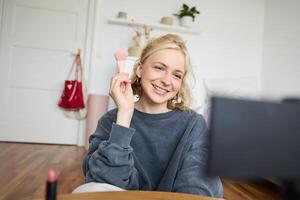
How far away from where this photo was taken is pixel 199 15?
3.56 m

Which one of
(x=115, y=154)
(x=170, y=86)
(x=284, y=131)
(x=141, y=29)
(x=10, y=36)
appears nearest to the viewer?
(x=284, y=131)

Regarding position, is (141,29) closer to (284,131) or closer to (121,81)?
(121,81)

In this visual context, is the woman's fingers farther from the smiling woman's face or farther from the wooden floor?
the wooden floor

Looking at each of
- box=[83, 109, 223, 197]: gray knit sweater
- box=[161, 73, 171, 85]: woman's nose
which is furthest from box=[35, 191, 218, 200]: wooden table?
box=[161, 73, 171, 85]: woman's nose

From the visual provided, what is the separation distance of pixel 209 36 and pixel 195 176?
10.3 feet

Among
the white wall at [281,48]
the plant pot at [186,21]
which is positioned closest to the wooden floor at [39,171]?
the white wall at [281,48]

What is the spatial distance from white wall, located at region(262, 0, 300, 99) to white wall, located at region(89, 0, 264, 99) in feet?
0.56

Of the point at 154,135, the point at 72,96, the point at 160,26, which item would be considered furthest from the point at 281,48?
the point at 154,135

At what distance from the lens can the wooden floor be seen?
184cm

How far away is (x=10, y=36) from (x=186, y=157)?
3.04 metres

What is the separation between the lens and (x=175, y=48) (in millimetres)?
952

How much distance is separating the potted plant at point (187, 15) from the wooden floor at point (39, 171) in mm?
1889

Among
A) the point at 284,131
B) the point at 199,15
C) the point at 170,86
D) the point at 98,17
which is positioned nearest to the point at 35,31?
the point at 98,17

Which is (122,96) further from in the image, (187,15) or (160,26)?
(187,15)
